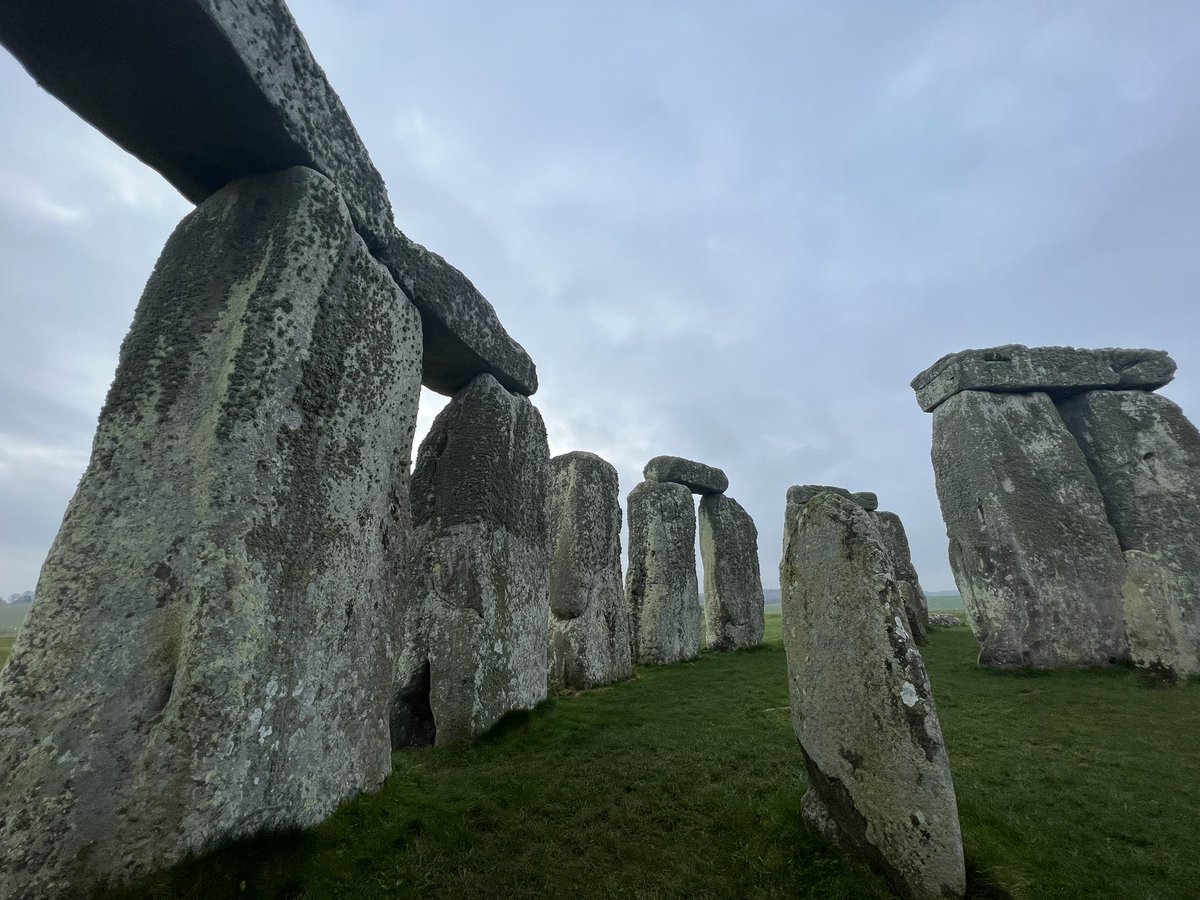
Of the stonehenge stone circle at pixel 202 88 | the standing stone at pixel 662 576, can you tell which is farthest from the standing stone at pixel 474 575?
the standing stone at pixel 662 576

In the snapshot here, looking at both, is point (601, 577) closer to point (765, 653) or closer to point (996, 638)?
point (765, 653)

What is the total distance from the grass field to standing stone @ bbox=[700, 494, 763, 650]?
766 cm

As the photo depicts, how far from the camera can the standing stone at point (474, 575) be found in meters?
5.67

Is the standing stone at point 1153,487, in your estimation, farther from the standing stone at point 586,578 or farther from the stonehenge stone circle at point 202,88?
the stonehenge stone circle at point 202,88

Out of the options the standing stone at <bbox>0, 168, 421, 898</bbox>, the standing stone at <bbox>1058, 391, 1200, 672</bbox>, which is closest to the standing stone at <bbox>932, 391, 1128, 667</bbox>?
the standing stone at <bbox>1058, 391, 1200, 672</bbox>

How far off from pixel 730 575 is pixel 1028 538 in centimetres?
647

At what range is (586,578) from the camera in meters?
9.70

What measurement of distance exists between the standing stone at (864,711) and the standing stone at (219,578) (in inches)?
107

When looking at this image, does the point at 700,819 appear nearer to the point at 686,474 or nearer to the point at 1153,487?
the point at 1153,487

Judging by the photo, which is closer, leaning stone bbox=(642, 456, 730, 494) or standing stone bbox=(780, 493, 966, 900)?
standing stone bbox=(780, 493, 966, 900)

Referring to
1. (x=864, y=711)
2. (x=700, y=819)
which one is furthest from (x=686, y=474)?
(x=864, y=711)

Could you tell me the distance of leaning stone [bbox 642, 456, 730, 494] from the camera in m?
14.5

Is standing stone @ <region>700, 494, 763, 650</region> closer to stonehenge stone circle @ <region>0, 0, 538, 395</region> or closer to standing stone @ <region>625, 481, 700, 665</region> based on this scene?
standing stone @ <region>625, 481, 700, 665</region>

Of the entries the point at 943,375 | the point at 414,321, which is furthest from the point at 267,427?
the point at 943,375
